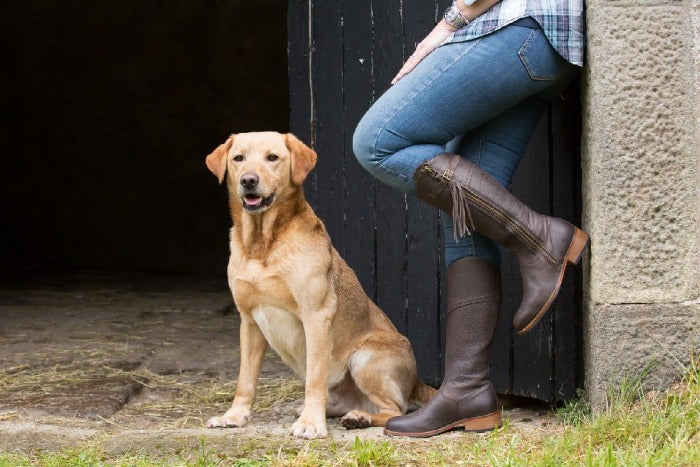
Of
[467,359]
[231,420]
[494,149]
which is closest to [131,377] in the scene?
[231,420]

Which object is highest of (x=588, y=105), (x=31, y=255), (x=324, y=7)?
(x=324, y=7)

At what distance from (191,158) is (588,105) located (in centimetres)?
707

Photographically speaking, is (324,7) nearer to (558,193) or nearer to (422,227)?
(422,227)

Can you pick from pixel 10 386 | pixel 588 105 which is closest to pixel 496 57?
pixel 588 105

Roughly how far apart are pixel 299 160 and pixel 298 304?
561 millimetres

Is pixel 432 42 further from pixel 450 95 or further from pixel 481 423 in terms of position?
pixel 481 423

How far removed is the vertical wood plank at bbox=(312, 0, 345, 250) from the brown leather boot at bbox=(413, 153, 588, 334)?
1.28m

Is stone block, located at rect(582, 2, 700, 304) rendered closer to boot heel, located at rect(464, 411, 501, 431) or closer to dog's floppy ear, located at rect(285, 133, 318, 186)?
boot heel, located at rect(464, 411, 501, 431)

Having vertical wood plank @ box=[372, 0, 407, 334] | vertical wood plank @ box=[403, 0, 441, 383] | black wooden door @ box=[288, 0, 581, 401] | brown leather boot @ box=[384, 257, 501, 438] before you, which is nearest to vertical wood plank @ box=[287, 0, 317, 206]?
black wooden door @ box=[288, 0, 581, 401]

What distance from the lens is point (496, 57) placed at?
3.38 metres

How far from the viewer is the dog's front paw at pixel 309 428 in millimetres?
3650

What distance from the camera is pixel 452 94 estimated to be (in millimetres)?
3418

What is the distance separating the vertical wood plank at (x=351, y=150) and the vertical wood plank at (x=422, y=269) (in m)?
0.20

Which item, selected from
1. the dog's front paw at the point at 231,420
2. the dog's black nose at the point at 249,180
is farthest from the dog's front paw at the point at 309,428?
the dog's black nose at the point at 249,180
